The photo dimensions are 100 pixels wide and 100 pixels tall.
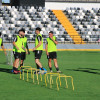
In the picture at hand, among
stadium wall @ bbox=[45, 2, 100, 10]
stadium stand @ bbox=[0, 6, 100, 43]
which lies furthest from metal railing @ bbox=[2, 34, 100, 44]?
stadium wall @ bbox=[45, 2, 100, 10]

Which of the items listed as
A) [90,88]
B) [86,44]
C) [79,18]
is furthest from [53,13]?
[90,88]

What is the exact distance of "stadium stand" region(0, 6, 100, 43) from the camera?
43416 mm

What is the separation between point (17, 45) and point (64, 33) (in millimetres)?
28209

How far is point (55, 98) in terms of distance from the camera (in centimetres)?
1092

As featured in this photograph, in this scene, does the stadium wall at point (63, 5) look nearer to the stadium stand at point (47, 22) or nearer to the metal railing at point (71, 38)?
the stadium stand at point (47, 22)

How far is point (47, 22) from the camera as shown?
4712cm

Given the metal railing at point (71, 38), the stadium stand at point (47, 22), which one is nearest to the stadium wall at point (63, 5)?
the stadium stand at point (47, 22)

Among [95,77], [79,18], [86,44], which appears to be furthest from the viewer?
[79,18]

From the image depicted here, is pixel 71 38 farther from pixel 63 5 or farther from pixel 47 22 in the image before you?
pixel 63 5

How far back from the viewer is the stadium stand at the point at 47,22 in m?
43.4

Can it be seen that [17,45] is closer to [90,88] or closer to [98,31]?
[90,88]

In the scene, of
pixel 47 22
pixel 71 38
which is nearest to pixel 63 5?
pixel 47 22

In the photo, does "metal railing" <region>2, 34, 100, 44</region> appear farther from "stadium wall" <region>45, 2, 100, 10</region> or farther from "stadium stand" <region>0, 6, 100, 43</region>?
"stadium wall" <region>45, 2, 100, 10</region>

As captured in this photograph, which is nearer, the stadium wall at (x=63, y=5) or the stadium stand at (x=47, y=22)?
the stadium stand at (x=47, y=22)
